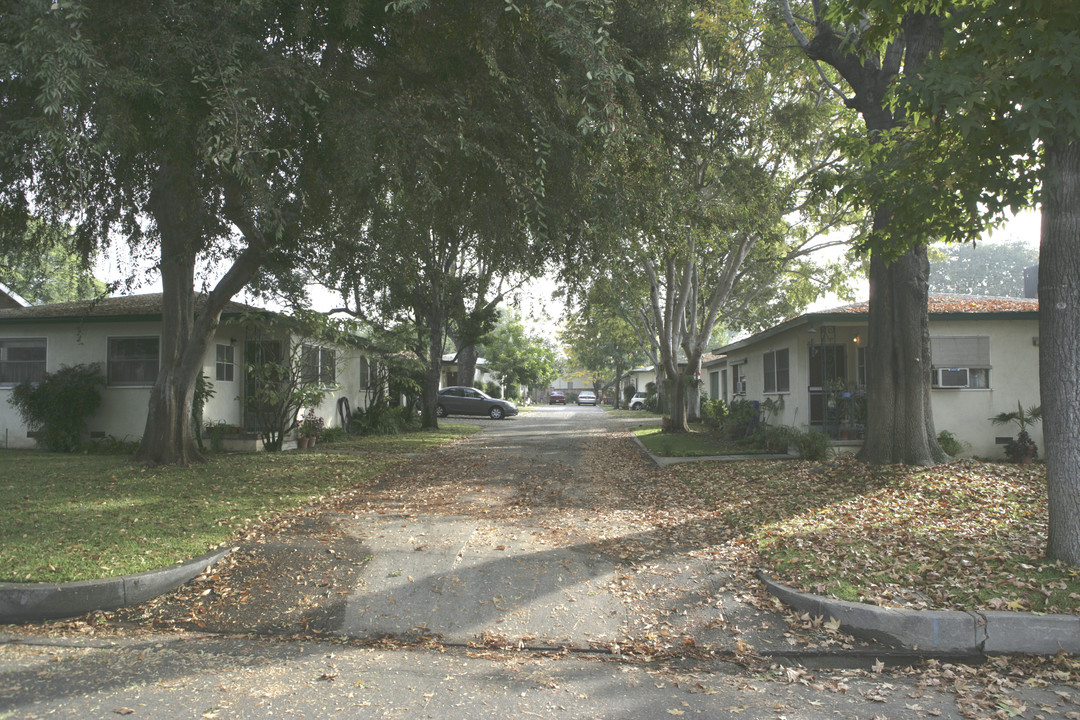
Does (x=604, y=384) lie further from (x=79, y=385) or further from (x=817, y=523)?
(x=817, y=523)

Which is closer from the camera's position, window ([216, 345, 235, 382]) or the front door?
the front door

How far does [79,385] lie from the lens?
15188 mm

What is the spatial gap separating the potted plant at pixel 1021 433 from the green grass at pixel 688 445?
4.64 metres

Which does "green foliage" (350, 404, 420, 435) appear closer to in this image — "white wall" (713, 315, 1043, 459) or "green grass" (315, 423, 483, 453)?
"green grass" (315, 423, 483, 453)

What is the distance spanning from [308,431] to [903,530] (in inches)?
516

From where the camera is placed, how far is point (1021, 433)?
44.0 ft

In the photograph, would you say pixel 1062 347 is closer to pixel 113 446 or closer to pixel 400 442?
pixel 400 442

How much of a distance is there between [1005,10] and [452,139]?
17.6ft

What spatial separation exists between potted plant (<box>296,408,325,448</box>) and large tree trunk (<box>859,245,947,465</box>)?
11.8 meters

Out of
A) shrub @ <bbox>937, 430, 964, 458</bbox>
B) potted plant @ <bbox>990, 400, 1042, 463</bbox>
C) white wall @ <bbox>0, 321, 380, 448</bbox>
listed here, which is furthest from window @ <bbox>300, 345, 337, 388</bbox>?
potted plant @ <bbox>990, 400, 1042, 463</bbox>

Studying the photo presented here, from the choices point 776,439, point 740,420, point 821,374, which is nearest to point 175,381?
point 776,439

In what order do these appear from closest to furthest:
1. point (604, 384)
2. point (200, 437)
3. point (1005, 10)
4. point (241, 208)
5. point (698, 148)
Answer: point (1005, 10) < point (241, 208) < point (698, 148) < point (200, 437) < point (604, 384)

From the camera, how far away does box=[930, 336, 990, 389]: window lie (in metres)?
14.3

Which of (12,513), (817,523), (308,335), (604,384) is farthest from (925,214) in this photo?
(604,384)
